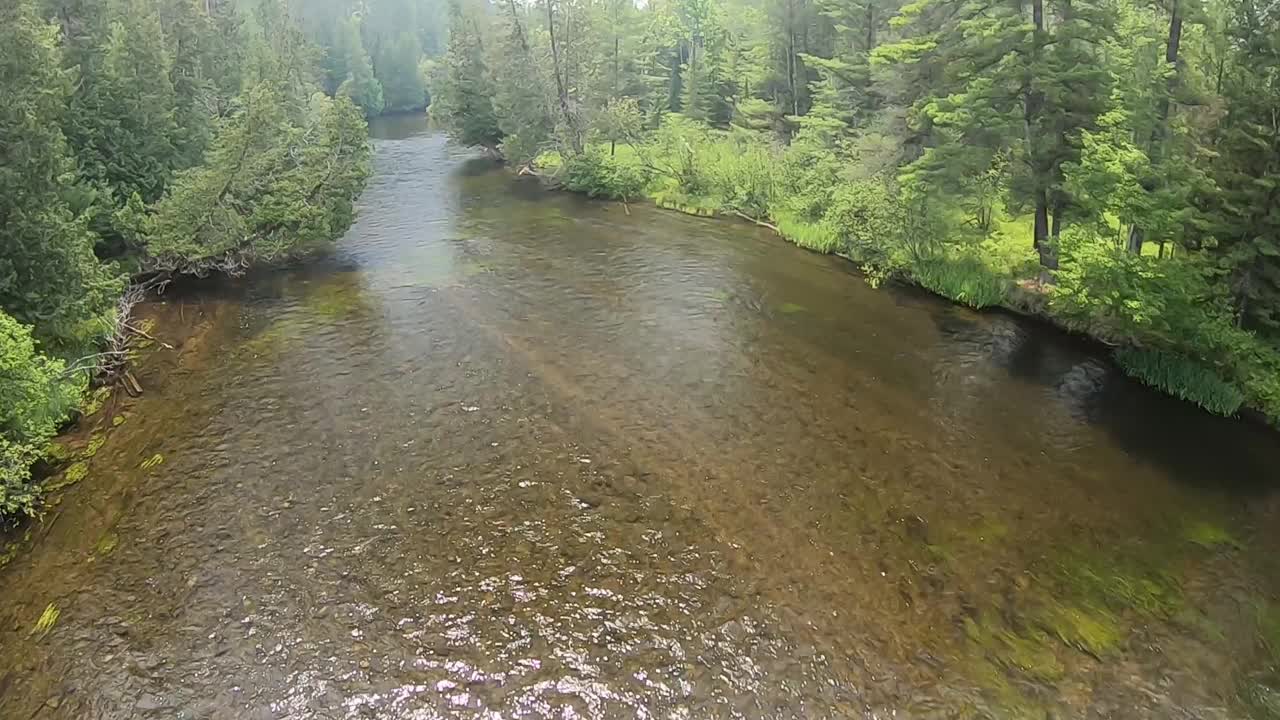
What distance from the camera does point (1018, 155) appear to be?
23188 millimetres

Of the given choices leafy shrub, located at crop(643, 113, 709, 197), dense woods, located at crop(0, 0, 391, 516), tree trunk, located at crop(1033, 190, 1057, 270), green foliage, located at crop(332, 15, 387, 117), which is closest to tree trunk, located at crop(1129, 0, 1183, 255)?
tree trunk, located at crop(1033, 190, 1057, 270)

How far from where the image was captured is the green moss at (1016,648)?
11133mm

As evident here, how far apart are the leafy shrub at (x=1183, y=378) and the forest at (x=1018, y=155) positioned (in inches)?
2.0

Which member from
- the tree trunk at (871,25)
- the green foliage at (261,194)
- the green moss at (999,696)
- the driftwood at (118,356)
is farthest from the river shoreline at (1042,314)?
the driftwood at (118,356)

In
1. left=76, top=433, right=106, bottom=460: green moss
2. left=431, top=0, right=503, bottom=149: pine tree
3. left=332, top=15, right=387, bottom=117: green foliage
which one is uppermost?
left=332, top=15, right=387, bottom=117: green foliage

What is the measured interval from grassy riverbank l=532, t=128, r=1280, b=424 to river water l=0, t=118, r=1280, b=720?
958 mm

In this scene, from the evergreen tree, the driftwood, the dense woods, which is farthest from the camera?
the evergreen tree

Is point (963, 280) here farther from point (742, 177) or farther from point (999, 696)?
point (999, 696)

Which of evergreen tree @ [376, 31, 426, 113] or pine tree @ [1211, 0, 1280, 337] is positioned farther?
evergreen tree @ [376, 31, 426, 113]

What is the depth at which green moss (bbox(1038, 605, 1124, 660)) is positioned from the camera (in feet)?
37.9

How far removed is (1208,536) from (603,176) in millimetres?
35814

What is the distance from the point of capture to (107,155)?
28312 mm

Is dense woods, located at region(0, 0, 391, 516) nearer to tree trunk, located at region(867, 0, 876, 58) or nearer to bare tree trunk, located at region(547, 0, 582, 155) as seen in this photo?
bare tree trunk, located at region(547, 0, 582, 155)

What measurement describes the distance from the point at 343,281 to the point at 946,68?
906 inches
